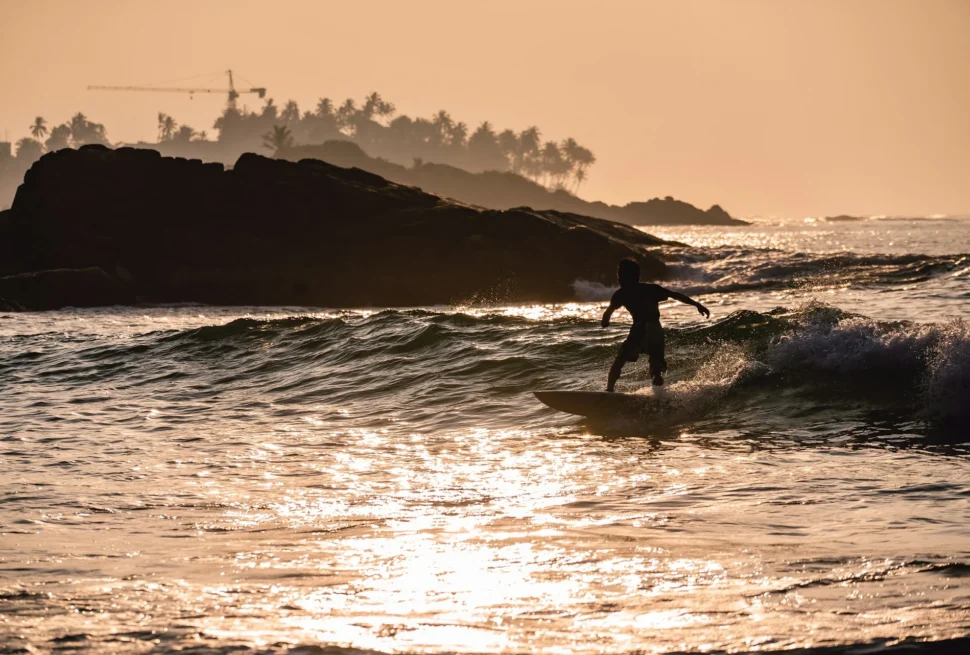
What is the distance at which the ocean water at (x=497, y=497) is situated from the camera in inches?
221

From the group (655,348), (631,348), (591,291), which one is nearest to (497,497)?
(631,348)

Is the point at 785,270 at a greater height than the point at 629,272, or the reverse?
the point at 785,270

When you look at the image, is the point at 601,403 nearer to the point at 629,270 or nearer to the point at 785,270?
the point at 629,270

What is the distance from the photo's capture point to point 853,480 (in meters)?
9.17

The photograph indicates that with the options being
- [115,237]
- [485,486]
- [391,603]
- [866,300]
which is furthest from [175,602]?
[115,237]

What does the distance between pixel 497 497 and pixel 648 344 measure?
5209 mm

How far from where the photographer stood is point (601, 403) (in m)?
13.2

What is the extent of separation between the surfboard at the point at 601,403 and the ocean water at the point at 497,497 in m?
0.16

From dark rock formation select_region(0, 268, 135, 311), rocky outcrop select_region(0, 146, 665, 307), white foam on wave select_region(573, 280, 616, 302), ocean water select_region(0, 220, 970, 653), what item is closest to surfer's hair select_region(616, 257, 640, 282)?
ocean water select_region(0, 220, 970, 653)

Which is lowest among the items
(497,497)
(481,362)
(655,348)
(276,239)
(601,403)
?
(497,497)

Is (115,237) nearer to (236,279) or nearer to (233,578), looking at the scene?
(236,279)

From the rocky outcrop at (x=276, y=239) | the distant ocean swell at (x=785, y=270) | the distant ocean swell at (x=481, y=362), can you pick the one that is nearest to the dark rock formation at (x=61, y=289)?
the rocky outcrop at (x=276, y=239)

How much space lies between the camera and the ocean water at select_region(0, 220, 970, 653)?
5.60 meters

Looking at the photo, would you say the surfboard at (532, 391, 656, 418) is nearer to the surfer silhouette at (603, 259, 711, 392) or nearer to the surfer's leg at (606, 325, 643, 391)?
the surfer's leg at (606, 325, 643, 391)
